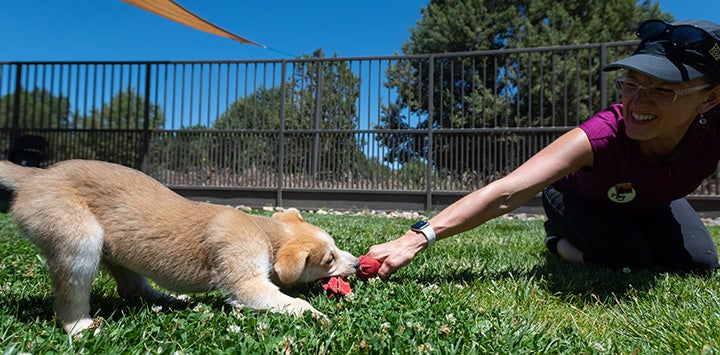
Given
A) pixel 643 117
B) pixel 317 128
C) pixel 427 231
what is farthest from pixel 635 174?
pixel 317 128

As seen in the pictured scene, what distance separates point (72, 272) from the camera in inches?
86.5

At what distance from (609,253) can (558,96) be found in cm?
1694

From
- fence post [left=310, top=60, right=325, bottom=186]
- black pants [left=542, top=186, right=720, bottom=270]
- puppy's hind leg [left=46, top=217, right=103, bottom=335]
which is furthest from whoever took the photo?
fence post [left=310, top=60, right=325, bottom=186]

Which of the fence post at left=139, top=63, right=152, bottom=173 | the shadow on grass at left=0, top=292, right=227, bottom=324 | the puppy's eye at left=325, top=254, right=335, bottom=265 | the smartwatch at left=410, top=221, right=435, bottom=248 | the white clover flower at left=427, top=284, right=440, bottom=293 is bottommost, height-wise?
the shadow on grass at left=0, top=292, right=227, bottom=324

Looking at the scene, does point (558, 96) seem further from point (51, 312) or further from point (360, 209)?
point (51, 312)

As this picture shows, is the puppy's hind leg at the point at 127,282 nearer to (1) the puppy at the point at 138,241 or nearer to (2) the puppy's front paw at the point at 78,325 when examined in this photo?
(1) the puppy at the point at 138,241

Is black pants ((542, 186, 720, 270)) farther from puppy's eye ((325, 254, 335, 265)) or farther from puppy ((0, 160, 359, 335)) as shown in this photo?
puppy ((0, 160, 359, 335))

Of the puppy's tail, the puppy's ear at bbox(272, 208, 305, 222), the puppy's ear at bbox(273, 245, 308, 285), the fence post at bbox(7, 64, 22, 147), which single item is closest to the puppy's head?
the puppy's ear at bbox(273, 245, 308, 285)

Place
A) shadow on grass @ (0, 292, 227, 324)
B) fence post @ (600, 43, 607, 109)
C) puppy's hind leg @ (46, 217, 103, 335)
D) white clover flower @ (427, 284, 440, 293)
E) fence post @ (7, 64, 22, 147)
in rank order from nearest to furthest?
puppy's hind leg @ (46, 217, 103, 335) → shadow on grass @ (0, 292, 227, 324) → white clover flower @ (427, 284, 440, 293) → fence post @ (600, 43, 607, 109) → fence post @ (7, 64, 22, 147)

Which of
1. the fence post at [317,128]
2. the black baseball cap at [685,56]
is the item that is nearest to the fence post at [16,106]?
the fence post at [317,128]

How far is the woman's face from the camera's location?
8.62ft

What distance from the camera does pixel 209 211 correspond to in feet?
8.83

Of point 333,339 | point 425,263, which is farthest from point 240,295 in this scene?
point 425,263

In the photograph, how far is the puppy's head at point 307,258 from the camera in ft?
8.44
